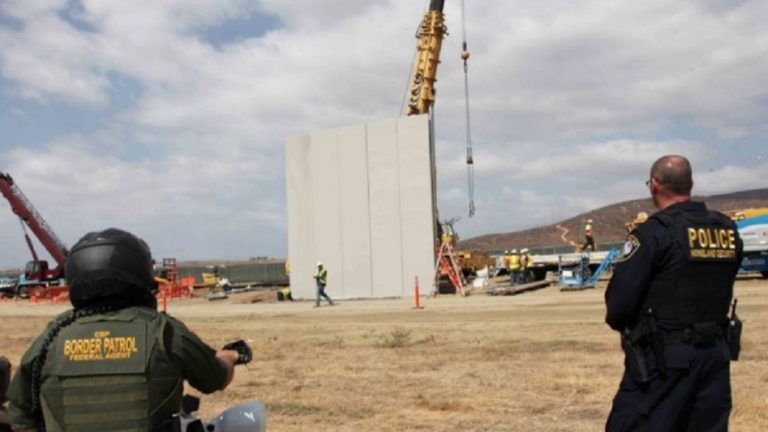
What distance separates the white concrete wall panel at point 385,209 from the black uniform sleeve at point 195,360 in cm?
2923

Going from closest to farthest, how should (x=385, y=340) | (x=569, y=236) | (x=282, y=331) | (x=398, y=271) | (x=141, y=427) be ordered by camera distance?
(x=141, y=427) → (x=385, y=340) → (x=282, y=331) → (x=398, y=271) → (x=569, y=236)

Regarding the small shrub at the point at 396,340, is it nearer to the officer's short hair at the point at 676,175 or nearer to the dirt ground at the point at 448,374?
the dirt ground at the point at 448,374

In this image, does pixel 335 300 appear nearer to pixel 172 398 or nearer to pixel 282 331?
pixel 282 331

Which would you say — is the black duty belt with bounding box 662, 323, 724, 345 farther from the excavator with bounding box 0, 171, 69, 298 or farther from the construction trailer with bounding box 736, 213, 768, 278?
the excavator with bounding box 0, 171, 69, 298

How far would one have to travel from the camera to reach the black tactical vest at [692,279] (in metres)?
3.74

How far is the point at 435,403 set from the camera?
8.15 meters

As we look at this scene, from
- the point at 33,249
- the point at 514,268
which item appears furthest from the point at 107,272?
the point at 33,249

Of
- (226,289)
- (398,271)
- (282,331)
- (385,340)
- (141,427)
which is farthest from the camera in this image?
(226,289)

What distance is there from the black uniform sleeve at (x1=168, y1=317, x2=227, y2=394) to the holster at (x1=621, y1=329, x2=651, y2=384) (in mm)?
2002

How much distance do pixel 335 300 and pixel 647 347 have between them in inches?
1171

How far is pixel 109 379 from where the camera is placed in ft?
8.59

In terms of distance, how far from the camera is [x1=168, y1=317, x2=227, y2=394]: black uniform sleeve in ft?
8.95

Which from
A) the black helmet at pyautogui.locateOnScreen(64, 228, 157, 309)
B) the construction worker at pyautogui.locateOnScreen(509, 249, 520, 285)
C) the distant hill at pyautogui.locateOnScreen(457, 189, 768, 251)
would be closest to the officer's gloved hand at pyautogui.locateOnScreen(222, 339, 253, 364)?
the black helmet at pyautogui.locateOnScreen(64, 228, 157, 309)

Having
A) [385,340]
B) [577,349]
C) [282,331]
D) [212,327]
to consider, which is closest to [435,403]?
[577,349]
